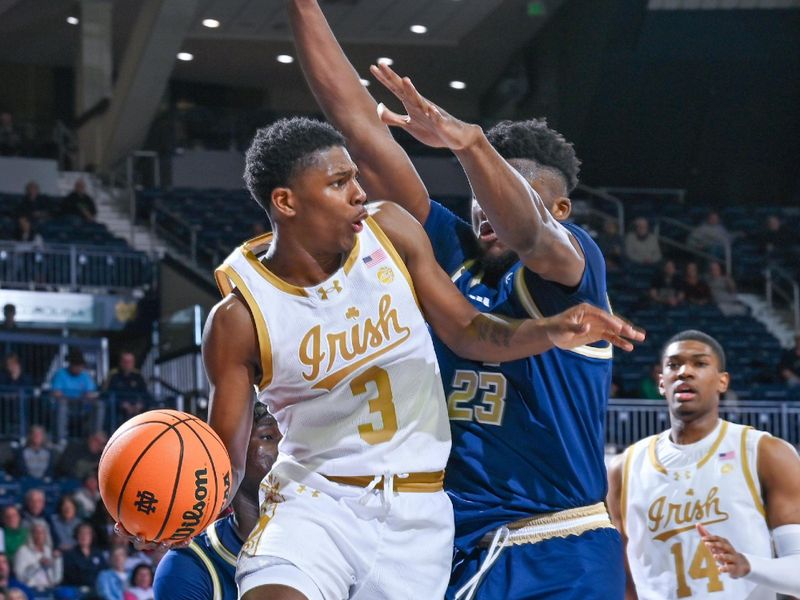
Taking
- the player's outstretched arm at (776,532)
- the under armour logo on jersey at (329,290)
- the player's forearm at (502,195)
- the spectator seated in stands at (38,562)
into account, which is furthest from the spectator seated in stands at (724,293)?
the player's forearm at (502,195)

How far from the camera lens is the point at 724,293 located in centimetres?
1783

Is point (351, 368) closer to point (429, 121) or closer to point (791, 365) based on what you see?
point (429, 121)

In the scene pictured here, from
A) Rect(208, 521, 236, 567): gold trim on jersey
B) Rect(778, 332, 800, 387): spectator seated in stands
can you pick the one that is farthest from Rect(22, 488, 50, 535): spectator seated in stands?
Rect(778, 332, 800, 387): spectator seated in stands

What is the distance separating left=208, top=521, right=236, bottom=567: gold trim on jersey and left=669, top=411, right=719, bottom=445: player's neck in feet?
7.63

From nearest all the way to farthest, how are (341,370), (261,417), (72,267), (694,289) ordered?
(341,370) → (261,417) → (72,267) → (694,289)

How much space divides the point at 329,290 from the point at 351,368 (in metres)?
0.24

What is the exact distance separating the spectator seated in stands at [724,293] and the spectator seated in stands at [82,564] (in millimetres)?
9668

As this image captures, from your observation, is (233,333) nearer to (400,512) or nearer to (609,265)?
(400,512)

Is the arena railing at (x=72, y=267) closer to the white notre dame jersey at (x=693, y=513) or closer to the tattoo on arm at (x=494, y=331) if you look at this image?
the white notre dame jersey at (x=693, y=513)

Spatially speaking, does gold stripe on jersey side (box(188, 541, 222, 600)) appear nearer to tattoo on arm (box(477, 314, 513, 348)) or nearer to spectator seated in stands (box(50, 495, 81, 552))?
tattoo on arm (box(477, 314, 513, 348))

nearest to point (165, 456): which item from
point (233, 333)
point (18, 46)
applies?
point (233, 333)

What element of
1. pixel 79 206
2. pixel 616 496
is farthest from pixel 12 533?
pixel 79 206

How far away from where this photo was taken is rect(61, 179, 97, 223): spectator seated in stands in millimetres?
18156

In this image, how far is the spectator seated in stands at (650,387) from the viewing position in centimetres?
1467
